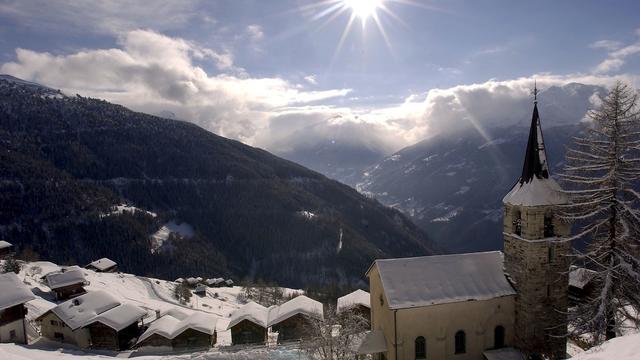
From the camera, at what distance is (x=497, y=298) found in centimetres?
3459

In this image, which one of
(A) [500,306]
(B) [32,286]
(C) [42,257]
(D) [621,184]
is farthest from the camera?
(C) [42,257]

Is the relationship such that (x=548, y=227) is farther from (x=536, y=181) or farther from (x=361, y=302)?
(x=361, y=302)

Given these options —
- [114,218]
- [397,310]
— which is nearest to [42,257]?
[114,218]

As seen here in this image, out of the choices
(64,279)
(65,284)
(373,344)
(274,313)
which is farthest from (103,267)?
(373,344)

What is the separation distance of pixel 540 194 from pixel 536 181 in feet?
4.28

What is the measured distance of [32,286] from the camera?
72.4 meters

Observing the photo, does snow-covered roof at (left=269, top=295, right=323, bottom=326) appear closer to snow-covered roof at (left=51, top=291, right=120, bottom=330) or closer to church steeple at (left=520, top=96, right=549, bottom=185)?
snow-covered roof at (left=51, top=291, right=120, bottom=330)

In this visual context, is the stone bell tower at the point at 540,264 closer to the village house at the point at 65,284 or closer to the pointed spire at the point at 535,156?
the pointed spire at the point at 535,156

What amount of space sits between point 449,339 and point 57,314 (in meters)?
46.0

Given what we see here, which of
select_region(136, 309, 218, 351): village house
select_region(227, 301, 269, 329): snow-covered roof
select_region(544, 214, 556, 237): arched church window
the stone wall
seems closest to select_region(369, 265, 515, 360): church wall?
the stone wall

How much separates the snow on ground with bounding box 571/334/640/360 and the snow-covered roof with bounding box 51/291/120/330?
170 ft

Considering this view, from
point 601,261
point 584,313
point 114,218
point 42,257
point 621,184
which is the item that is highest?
point 621,184

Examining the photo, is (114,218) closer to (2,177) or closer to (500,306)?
(2,177)

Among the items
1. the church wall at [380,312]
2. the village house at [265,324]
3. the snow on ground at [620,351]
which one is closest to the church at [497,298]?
the church wall at [380,312]
